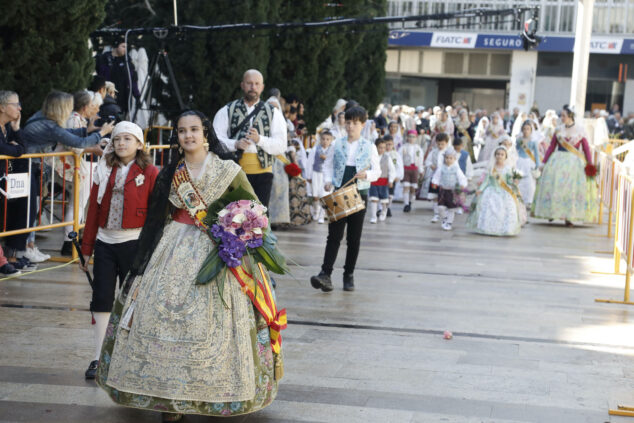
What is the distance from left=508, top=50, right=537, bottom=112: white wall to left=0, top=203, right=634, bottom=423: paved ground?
38919 millimetres

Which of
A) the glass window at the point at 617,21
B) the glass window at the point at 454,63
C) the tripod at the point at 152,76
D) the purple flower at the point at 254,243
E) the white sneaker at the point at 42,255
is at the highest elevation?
the glass window at the point at 617,21

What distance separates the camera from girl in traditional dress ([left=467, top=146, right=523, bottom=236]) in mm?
14102

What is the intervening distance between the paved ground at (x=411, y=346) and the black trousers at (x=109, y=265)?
21.9 inches

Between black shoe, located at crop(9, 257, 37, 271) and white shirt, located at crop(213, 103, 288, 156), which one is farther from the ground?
white shirt, located at crop(213, 103, 288, 156)

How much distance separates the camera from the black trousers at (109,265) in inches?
226

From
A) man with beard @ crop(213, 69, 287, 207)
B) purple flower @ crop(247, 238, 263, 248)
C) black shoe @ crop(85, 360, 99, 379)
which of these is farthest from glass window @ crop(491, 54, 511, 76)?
purple flower @ crop(247, 238, 263, 248)

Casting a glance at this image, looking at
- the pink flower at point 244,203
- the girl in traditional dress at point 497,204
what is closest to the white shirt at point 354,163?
the pink flower at point 244,203

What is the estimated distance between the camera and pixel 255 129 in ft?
28.6

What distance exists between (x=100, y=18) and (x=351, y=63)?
13512 mm

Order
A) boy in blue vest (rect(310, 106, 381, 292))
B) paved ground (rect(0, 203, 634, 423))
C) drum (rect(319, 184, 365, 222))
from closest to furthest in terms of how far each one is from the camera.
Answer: paved ground (rect(0, 203, 634, 423)) → drum (rect(319, 184, 365, 222)) → boy in blue vest (rect(310, 106, 381, 292))

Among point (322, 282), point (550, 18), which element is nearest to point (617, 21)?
point (550, 18)

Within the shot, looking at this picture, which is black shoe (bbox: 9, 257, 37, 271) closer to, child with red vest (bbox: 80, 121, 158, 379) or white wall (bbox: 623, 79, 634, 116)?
child with red vest (bbox: 80, 121, 158, 379)

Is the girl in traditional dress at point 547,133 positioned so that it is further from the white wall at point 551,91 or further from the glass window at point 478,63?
the glass window at point 478,63

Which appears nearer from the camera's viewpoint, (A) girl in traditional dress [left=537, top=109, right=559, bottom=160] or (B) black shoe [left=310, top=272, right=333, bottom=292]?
(B) black shoe [left=310, top=272, right=333, bottom=292]
